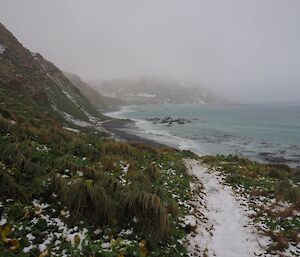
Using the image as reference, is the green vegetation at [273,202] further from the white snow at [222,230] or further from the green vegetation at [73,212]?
the green vegetation at [73,212]

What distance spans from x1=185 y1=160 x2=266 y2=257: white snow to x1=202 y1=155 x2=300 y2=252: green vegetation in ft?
2.15

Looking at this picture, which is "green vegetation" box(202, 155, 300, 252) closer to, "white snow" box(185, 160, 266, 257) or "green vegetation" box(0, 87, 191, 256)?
"white snow" box(185, 160, 266, 257)

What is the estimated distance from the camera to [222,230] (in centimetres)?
1245

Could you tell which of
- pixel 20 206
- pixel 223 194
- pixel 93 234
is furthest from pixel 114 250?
pixel 223 194

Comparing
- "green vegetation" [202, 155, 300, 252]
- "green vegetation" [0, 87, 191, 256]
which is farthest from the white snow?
"green vegetation" [0, 87, 191, 256]

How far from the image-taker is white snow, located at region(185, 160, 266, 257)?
10.6m

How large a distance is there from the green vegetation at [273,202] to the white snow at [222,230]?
0.65 m

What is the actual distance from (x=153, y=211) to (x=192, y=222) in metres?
2.34

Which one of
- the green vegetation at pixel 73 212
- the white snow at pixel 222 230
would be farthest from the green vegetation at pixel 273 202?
the green vegetation at pixel 73 212

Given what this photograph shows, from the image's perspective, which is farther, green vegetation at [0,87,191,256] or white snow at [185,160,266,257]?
white snow at [185,160,266,257]

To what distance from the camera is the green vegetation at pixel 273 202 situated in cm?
1176

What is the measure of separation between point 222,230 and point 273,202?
5.01 meters

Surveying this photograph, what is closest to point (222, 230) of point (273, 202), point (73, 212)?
point (273, 202)

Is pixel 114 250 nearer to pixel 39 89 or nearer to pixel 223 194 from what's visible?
pixel 223 194
